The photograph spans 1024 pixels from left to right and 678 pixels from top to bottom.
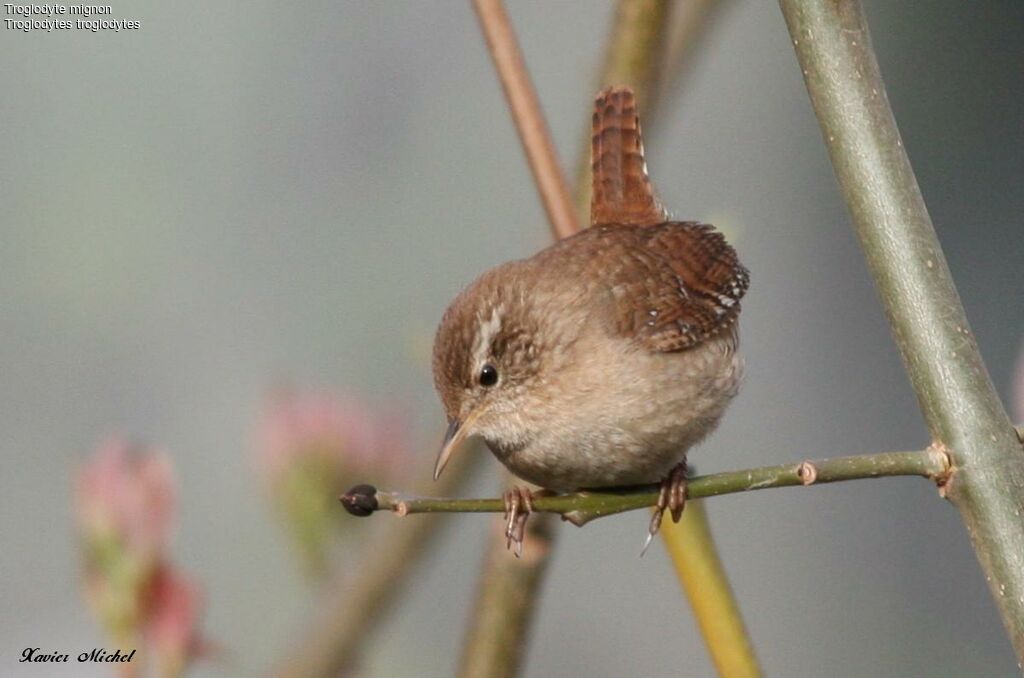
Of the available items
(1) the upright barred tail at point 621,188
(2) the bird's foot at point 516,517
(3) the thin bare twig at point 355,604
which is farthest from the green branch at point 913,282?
(1) the upright barred tail at point 621,188

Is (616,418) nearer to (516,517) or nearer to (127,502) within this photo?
(516,517)

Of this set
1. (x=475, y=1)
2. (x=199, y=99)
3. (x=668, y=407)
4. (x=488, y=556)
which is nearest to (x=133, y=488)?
(x=488, y=556)

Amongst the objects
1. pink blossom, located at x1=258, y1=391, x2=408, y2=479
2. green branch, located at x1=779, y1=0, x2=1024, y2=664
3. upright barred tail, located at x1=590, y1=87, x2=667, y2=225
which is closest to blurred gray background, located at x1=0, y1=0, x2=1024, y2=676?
upright barred tail, located at x1=590, y1=87, x2=667, y2=225

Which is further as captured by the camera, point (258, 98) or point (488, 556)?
point (258, 98)

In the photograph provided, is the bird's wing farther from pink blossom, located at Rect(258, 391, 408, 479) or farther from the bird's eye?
pink blossom, located at Rect(258, 391, 408, 479)

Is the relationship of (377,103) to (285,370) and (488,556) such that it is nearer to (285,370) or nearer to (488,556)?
(285,370)

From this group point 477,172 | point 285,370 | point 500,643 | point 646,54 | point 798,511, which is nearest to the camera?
point 500,643

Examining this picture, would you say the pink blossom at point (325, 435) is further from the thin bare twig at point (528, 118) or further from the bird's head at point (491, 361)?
the thin bare twig at point (528, 118)
